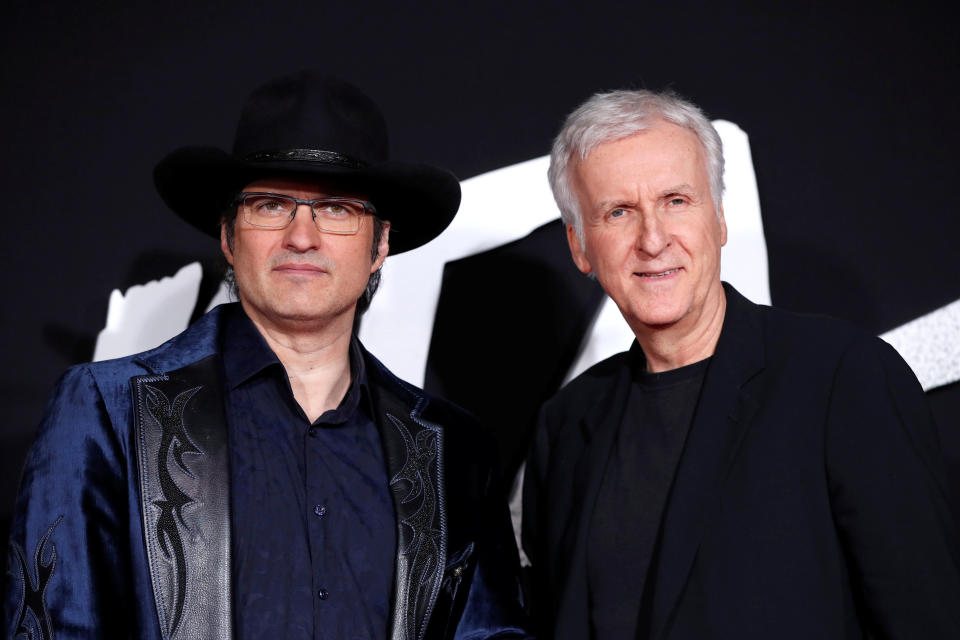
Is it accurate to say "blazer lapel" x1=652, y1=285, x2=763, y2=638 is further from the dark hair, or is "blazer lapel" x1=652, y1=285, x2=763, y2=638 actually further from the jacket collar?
the jacket collar

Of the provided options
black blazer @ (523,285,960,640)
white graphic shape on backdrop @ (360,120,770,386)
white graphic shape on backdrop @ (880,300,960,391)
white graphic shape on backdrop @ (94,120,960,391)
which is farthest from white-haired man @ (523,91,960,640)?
white graphic shape on backdrop @ (880,300,960,391)

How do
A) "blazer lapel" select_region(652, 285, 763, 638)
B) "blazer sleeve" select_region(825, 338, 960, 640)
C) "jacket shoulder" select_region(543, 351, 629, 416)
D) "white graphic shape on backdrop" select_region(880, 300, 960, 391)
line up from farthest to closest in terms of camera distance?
1. "white graphic shape on backdrop" select_region(880, 300, 960, 391)
2. "jacket shoulder" select_region(543, 351, 629, 416)
3. "blazer lapel" select_region(652, 285, 763, 638)
4. "blazer sleeve" select_region(825, 338, 960, 640)

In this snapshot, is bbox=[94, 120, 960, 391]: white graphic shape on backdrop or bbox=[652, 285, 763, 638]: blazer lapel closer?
bbox=[652, 285, 763, 638]: blazer lapel

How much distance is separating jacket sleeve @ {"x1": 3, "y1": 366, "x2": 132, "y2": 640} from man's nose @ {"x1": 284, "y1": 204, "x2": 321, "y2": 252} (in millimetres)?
528

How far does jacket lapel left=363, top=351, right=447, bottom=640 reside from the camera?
207 cm

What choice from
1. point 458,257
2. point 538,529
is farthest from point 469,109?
point 538,529

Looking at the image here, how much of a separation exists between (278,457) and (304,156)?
70cm

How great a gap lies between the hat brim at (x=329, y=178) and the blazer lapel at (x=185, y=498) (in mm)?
492

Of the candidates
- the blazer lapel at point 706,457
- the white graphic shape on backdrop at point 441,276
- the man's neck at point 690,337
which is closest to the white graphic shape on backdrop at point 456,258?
the white graphic shape on backdrop at point 441,276

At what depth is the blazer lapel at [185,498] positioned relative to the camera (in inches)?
73.5

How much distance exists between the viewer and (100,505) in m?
1.89

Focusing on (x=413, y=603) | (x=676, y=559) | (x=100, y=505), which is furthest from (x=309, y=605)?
(x=676, y=559)

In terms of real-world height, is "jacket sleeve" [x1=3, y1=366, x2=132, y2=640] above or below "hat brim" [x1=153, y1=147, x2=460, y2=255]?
below

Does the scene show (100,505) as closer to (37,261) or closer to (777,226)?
(37,261)
